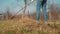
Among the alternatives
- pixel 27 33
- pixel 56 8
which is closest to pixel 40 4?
Answer: pixel 27 33

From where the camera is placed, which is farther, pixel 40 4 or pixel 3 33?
pixel 40 4

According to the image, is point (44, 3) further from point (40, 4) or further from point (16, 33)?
point (16, 33)

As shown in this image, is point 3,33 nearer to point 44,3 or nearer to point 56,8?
point 44,3

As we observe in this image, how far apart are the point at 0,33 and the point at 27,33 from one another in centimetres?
57

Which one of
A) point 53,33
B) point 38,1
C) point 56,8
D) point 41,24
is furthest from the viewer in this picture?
point 56,8

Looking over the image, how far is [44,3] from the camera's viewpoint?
6.51 meters

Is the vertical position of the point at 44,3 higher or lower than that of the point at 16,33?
higher

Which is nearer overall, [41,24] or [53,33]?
[53,33]

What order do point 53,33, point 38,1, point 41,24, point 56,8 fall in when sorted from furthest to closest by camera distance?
point 56,8 → point 38,1 → point 41,24 → point 53,33

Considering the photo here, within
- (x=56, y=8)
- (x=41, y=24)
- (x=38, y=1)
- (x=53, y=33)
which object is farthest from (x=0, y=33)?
(x=56, y=8)

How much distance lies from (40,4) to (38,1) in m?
0.13

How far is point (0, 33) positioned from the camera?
4156mm

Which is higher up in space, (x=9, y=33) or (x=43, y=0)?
(x=43, y=0)

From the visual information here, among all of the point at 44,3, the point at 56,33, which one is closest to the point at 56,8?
the point at 44,3
